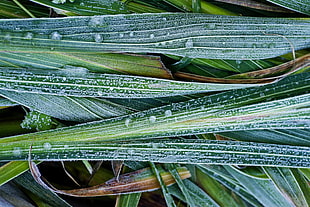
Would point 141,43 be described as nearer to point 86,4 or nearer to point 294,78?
point 86,4

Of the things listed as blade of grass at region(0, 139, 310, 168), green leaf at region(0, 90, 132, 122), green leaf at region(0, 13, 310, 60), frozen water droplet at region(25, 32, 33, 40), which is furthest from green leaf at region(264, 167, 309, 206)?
frozen water droplet at region(25, 32, 33, 40)

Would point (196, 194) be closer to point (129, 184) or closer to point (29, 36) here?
point (129, 184)

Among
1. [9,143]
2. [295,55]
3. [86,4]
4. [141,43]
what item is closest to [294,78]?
[295,55]

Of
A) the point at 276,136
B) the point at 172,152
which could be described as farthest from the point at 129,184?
the point at 276,136

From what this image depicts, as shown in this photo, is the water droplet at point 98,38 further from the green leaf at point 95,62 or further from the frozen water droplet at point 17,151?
the frozen water droplet at point 17,151

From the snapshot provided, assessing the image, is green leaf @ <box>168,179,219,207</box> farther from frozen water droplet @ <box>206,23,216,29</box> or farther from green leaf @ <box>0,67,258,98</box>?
frozen water droplet @ <box>206,23,216,29</box>

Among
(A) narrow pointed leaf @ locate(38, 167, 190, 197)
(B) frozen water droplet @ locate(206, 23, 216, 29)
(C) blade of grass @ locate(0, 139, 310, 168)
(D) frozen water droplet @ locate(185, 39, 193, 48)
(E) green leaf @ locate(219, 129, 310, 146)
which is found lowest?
(A) narrow pointed leaf @ locate(38, 167, 190, 197)

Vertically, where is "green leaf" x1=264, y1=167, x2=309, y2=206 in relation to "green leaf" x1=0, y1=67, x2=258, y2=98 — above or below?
below
